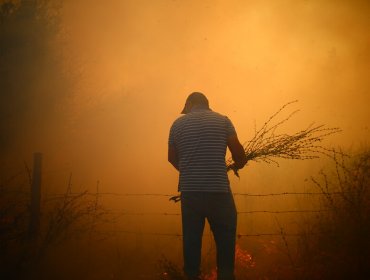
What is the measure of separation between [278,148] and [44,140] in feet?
41.3

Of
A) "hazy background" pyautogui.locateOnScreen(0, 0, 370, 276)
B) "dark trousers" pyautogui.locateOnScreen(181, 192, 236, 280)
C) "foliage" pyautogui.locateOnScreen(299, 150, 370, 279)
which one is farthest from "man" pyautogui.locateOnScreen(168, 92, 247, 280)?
"hazy background" pyautogui.locateOnScreen(0, 0, 370, 276)

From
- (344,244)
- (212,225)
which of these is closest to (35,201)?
(212,225)

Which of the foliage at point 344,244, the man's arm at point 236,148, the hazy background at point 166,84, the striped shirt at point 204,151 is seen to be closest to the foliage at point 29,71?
the hazy background at point 166,84

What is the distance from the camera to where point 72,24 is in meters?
19.4

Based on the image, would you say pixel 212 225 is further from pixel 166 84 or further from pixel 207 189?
pixel 166 84

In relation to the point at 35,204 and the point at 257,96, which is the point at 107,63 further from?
the point at 35,204

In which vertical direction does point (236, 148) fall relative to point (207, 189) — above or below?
above

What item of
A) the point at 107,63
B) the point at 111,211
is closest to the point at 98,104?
the point at 107,63

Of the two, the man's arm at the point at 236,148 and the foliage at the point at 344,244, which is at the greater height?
the man's arm at the point at 236,148

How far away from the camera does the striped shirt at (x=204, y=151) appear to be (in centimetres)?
349

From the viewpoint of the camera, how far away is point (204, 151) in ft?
11.7

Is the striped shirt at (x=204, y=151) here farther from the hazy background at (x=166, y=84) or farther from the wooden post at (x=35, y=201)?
the hazy background at (x=166, y=84)

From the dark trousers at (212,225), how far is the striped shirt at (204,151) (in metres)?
0.09

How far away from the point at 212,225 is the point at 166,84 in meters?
23.6
